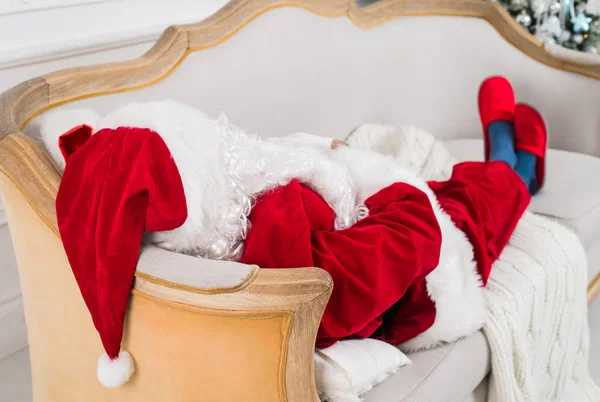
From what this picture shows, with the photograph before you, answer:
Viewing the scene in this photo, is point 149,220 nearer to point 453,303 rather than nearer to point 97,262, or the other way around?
point 97,262

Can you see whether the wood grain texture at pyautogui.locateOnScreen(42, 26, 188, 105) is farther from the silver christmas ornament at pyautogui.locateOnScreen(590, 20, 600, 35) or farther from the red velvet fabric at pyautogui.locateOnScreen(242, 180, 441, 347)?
the silver christmas ornament at pyautogui.locateOnScreen(590, 20, 600, 35)

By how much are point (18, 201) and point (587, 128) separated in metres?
1.90

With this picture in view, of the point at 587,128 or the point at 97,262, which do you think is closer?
the point at 97,262

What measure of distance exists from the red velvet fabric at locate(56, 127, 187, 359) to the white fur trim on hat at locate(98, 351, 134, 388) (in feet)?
0.04

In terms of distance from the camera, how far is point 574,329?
1.71m

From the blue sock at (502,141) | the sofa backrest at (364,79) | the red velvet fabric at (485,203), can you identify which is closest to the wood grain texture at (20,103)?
the sofa backrest at (364,79)

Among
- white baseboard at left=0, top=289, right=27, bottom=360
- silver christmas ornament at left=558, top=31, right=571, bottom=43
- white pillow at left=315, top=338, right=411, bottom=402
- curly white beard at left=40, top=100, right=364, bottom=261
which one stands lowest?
white baseboard at left=0, top=289, right=27, bottom=360

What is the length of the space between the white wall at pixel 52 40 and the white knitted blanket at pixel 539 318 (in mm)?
1295

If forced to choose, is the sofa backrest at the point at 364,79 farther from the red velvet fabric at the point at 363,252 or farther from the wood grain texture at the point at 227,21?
the red velvet fabric at the point at 363,252

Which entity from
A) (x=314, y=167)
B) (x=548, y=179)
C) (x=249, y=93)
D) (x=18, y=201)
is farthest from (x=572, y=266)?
(x=18, y=201)

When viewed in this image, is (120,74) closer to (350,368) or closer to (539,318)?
(350,368)

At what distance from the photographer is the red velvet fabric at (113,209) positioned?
0.97 m

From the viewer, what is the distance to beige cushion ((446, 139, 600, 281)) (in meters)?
1.90

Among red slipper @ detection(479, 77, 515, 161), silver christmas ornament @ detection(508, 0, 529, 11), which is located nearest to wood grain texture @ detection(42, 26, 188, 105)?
red slipper @ detection(479, 77, 515, 161)
